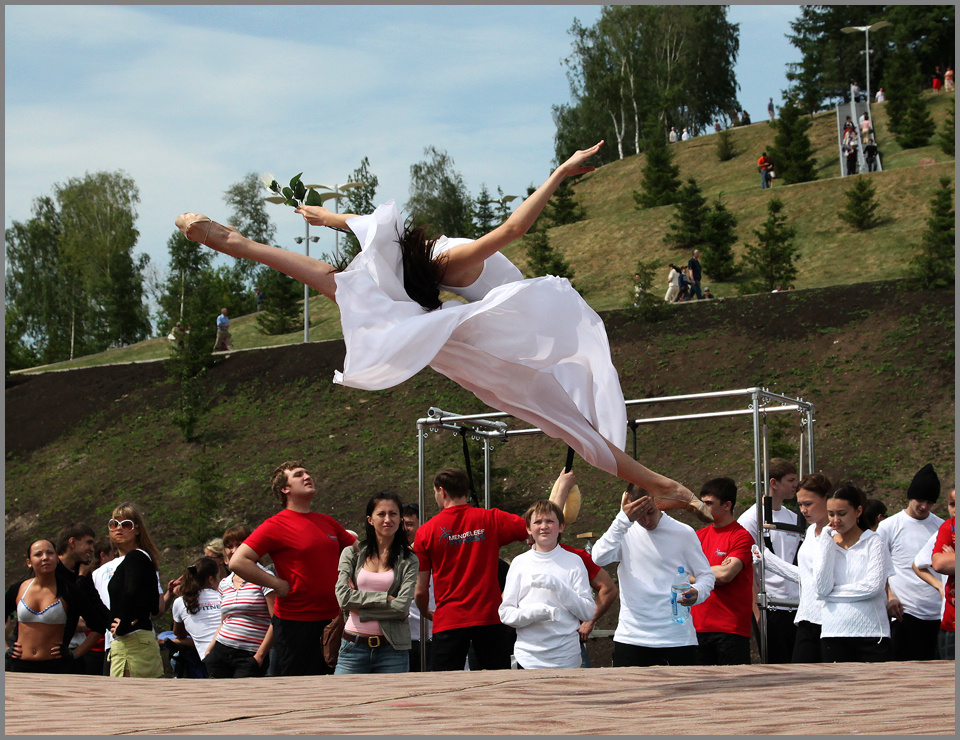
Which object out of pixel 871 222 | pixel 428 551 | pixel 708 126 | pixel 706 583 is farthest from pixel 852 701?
pixel 708 126

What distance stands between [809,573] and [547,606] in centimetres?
171

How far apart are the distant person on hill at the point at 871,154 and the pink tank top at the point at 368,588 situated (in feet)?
110

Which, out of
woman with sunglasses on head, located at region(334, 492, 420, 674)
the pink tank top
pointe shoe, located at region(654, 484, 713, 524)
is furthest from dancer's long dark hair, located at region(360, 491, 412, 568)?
pointe shoe, located at region(654, 484, 713, 524)

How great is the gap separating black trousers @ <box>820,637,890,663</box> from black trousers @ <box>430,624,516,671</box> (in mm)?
2018

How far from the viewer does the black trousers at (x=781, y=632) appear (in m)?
7.28

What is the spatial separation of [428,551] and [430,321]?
271cm

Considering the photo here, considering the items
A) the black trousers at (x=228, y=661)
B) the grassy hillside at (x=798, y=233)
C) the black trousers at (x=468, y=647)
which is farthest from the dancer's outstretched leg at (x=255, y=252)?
the grassy hillside at (x=798, y=233)

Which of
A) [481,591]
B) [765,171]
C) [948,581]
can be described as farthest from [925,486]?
[765,171]

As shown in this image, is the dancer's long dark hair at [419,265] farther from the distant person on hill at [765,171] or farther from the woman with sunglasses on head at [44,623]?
the distant person on hill at [765,171]

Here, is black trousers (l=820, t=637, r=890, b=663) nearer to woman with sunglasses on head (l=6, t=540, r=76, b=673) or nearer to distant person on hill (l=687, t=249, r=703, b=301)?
woman with sunglasses on head (l=6, t=540, r=76, b=673)

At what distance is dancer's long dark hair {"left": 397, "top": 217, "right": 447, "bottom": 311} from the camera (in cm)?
434

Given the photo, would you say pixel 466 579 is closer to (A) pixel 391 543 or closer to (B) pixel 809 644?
(A) pixel 391 543

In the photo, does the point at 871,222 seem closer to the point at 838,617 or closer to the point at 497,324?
the point at 838,617

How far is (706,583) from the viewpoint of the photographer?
5.88m
